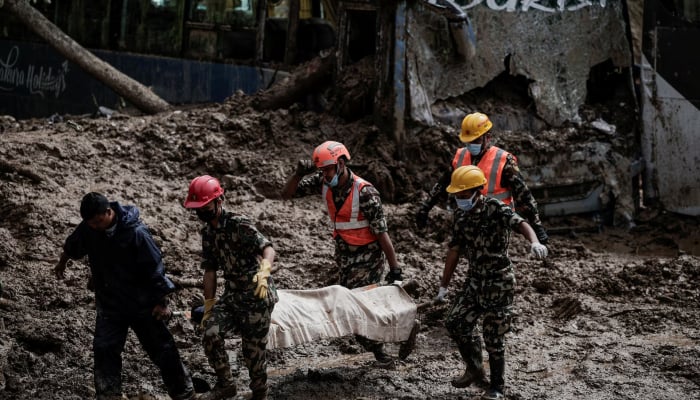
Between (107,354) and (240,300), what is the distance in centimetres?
104

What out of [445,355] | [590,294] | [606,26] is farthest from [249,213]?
[606,26]

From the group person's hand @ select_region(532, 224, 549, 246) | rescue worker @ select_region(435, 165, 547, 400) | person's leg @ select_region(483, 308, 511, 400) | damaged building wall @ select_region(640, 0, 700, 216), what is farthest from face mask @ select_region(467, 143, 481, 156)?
damaged building wall @ select_region(640, 0, 700, 216)

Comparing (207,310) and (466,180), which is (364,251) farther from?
(207,310)

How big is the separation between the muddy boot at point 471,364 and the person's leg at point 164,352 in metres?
2.11

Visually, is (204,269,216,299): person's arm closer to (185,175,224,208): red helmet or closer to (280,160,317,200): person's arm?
(185,175,224,208): red helmet

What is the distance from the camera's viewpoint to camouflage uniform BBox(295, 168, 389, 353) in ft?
23.4

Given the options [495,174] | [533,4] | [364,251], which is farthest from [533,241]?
[533,4]

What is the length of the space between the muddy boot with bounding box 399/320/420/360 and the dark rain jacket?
2099mm

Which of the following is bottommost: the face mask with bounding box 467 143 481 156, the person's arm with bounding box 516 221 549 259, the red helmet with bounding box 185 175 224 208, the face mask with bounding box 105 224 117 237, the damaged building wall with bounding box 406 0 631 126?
the face mask with bounding box 105 224 117 237

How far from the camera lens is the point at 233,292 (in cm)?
626

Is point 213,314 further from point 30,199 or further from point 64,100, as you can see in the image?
point 64,100

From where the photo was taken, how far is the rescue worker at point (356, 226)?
7.10 metres

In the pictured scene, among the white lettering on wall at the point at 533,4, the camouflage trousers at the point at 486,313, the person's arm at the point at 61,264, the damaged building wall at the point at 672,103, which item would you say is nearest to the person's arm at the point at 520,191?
the camouflage trousers at the point at 486,313

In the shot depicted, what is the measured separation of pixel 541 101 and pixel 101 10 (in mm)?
7555
